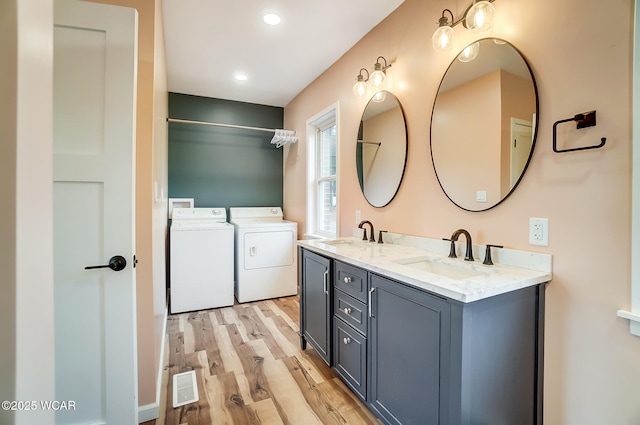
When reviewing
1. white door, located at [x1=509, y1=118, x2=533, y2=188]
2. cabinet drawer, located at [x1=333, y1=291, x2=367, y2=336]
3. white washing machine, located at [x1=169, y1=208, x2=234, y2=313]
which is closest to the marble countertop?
cabinet drawer, located at [x1=333, y1=291, x2=367, y2=336]

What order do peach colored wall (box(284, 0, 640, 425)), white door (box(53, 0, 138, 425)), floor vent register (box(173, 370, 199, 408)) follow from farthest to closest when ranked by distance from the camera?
floor vent register (box(173, 370, 199, 408)) < white door (box(53, 0, 138, 425)) < peach colored wall (box(284, 0, 640, 425))

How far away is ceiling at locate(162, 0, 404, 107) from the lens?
2098mm

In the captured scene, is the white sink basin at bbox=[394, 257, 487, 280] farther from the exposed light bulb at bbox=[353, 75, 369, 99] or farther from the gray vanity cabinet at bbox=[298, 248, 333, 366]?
the exposed light bulb at bbox=[353, 75, 369, 99]

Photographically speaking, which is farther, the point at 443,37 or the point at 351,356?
the point at 351,356

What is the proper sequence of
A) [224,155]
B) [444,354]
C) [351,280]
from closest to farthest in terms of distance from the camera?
[444,354]
[351,280]
[224,155]

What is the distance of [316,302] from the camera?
2.09m

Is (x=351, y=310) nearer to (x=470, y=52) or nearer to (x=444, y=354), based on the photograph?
(x=444, y=354)

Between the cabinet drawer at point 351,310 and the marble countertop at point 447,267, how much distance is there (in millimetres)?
231

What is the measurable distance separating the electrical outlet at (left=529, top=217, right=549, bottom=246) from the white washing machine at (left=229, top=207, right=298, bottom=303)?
2.69 meters

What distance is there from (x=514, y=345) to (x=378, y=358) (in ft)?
2.01

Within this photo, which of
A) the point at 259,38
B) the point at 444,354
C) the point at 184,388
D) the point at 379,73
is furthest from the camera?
the point at 259,38

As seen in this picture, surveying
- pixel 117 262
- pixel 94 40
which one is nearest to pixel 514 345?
pixel 117 262

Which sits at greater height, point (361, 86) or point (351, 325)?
point (361, 86)

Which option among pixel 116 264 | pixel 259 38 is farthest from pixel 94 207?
pixel 259 38
